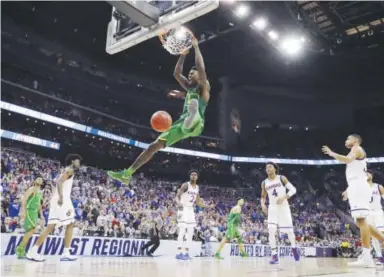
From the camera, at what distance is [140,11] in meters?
6.62

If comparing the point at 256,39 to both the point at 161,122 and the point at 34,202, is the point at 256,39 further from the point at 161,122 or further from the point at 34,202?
the point at 161,122

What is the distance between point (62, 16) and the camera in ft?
78.3

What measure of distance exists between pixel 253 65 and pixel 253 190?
33.4 feet

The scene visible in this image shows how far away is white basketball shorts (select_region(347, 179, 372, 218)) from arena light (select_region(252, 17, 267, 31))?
1273cm

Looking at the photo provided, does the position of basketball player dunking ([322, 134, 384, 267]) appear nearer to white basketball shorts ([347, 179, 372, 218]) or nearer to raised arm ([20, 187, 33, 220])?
white basketball shorts ([347, 179, 372, 218])

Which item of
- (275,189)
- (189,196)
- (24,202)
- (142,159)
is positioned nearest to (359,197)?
(275,189)

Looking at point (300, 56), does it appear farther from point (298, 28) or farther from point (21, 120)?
point (21, 120)

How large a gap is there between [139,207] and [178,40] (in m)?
14.7

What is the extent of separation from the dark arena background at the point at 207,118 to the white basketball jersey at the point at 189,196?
198 cm

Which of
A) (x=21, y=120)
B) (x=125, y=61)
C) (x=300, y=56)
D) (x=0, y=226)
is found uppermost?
(x=125, y=61)

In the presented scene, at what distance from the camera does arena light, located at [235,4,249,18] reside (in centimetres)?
1655

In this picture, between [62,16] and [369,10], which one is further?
[62,16]

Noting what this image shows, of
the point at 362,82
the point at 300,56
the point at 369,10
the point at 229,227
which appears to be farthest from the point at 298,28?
the point at 362,82

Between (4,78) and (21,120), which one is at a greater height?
(4,78)
